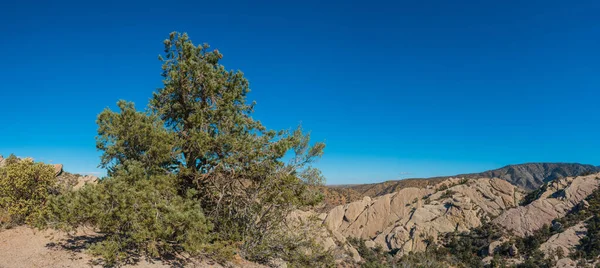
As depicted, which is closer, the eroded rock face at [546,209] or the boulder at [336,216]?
the eroded rock face at [546,209]

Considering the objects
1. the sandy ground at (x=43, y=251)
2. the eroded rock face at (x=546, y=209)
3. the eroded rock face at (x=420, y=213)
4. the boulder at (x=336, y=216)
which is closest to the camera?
the sandy ground at (x=43, y=251)

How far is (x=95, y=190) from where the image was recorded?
836cm

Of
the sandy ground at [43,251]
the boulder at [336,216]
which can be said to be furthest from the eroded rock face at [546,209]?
the sandy ground at [43,251]

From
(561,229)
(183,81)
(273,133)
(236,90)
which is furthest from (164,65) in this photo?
(561,229)

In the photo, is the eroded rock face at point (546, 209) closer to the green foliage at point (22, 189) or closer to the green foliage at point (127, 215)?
the green foliage at point (127, 215)

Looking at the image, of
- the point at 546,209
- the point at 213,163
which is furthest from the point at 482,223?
the point at 213,163

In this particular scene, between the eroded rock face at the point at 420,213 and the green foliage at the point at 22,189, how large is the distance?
59644 mm

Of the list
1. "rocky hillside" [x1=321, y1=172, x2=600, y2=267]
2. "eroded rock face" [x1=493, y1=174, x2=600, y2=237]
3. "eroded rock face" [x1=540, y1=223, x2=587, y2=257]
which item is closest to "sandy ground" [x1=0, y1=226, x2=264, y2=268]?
"rocky hillside" [x1=321, y1=172, x2=600, y2=267]

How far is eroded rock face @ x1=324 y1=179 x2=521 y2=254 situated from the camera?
214 ft

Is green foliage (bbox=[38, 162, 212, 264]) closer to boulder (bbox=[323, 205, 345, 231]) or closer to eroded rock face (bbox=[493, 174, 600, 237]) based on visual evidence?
boulder (bbox=[323, 205, 345, 231])

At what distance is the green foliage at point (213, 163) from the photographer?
33.4 feet

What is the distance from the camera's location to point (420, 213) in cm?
7006

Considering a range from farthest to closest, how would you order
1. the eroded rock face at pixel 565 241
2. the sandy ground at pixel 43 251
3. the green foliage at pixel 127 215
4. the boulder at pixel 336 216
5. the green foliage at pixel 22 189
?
1. the boulder at pixel 336 216
2. the eroded rock face at pixel 565 241
3. the green foliage at pixel 22 189
4. the sandy ground at pixel 43 251
5. the green foliage at pixel 127 215

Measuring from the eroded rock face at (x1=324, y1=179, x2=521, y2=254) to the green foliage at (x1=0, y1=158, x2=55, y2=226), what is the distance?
59.6m
